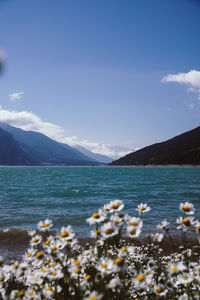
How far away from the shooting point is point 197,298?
2807 millimetres

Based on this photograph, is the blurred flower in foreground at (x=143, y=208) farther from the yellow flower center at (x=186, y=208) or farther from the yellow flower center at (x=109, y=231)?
the yellow flower center at (x=109, y=231)

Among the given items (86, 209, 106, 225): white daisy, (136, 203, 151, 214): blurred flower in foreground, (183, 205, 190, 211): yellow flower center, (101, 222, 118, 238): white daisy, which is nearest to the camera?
(101, 222, 118, 238): white daisy

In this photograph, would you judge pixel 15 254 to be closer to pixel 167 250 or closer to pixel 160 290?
pixel 167 250

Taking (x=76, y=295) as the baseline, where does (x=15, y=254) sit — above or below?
below

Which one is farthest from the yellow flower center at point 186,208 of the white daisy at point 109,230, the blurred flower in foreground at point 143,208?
the white daisy at point 109,230

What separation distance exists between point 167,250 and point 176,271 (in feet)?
26.2

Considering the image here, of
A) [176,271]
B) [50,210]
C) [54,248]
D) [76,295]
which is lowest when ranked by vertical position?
[50,210]

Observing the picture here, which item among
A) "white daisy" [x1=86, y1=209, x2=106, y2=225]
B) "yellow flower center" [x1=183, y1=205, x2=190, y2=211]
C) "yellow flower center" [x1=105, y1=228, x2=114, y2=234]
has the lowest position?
"yellow flower center" [x1=105, y1=228, x2=114, y2=234]

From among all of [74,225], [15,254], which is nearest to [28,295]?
[15,254]

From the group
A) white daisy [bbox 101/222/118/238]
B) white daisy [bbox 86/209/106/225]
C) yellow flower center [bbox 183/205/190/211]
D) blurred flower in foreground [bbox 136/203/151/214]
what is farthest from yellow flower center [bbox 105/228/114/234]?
yellow flower center [bbox 183/205/190/211]

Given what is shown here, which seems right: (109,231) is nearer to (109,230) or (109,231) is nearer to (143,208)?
(109,230)

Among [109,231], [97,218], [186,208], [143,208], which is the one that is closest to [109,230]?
[109,231]

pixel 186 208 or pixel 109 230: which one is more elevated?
pixel 186 208

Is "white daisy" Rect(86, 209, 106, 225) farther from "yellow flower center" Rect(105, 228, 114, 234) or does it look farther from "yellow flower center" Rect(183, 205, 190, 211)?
"yellow flower center" Rect(183, 205, 190, 211)
